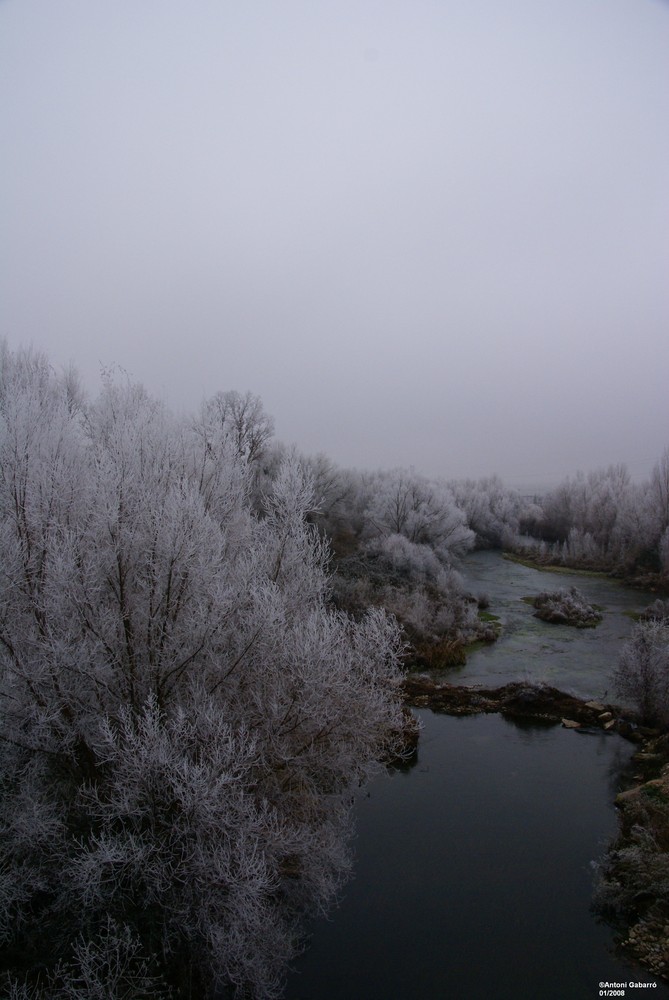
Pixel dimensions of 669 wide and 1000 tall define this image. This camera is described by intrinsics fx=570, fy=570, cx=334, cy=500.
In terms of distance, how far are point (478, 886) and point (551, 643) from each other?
39.6 feet

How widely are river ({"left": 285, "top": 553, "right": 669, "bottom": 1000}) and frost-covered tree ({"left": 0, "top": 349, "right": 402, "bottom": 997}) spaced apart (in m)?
0.82

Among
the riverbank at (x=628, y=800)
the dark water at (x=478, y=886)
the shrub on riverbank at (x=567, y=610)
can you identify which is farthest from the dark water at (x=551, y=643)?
the dark water at (x=478, y=886)

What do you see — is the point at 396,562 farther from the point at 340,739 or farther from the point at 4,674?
the point at 4,674

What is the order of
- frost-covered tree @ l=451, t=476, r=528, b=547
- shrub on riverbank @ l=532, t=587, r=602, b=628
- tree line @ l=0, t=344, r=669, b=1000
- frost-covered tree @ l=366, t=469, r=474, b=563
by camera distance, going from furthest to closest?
1. frost-covered tree @ l=451, t=476, r=528, b=547
2. frost-covered tree @ l=366, t=469, r=474, b=563
3. shrub on riverbank @ l=532, t=587, r=602, b=628
4. tree line @ l=0, t=344, r=669, b=1000

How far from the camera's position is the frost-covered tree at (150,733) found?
5922 millimetres

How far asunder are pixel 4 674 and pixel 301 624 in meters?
3.75

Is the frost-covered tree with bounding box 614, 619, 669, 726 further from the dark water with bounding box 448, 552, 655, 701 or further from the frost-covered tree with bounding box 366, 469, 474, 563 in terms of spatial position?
the frost-covered tree with bounding box 366, 469, 474, 563

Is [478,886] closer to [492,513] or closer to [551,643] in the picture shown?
[551,643]

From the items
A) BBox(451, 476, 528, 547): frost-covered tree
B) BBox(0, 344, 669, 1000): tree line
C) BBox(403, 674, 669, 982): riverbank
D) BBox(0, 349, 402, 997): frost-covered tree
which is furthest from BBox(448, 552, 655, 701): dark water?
BBox(451, 476, 528, 547): frost-covered tree

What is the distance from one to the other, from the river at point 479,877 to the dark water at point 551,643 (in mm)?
2626

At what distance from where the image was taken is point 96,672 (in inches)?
266

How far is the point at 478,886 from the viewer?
8.09 meters

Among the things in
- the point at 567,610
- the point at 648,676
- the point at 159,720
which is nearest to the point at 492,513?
the point at 567,610

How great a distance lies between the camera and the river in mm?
6703
